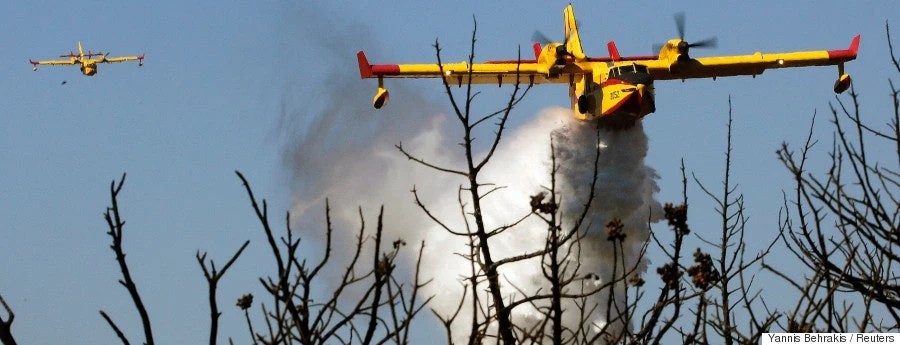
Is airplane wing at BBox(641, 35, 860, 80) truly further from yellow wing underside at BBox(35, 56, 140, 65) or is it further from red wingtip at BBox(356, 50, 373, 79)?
yellow wing underside at BBox(35, 56, 140, 65)

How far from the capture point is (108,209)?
4.05 m

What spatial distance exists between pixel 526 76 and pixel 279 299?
108ft

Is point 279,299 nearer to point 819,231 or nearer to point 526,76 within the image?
point 819,231

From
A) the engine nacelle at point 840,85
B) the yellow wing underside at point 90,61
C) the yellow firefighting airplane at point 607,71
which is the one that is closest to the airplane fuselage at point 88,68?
the yellow wing underside at point 90,61

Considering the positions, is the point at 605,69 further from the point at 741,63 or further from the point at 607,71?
the point at 741,63

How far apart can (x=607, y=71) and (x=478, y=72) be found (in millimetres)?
3535

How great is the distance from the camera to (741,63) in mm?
39094

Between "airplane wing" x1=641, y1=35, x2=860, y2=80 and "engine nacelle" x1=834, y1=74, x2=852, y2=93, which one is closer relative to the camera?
"airplane wing" x1=641, y1=35, x2=860, y2=80

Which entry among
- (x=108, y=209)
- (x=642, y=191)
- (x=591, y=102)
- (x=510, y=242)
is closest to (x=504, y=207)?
(x=510, y=242)

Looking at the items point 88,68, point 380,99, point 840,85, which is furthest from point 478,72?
point 88,68

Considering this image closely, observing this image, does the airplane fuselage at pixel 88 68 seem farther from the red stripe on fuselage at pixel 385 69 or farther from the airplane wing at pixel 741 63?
the airplane wing at pixel 741 63

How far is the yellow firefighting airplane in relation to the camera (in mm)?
34188

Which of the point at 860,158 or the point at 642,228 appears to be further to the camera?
the point at 642,228

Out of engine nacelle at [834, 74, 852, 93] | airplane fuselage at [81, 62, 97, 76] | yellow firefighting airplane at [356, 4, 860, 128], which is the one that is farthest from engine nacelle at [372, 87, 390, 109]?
airplane fuselage at [81, 62, 97, 76]
